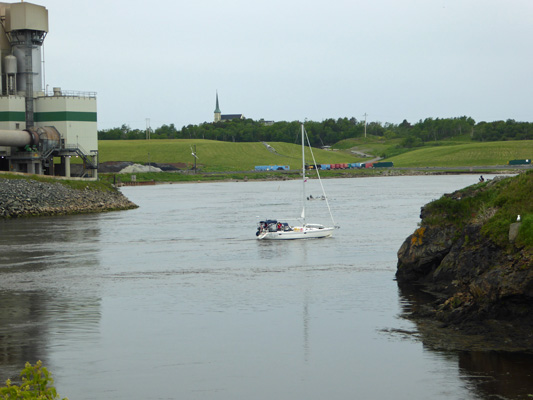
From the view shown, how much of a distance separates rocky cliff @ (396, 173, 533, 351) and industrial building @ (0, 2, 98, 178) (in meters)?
60.9

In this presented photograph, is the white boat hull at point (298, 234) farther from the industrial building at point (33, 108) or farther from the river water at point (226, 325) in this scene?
the industrial building at point (33, 108)

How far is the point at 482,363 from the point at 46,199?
220 feet

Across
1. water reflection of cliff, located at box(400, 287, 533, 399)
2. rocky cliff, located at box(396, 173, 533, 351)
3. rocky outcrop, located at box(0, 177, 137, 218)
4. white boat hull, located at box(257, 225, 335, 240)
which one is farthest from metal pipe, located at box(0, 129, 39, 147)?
water reflection of cliff, located at box(400, 287, 533, 399)

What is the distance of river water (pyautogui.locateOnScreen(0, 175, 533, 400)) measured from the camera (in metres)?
22.8

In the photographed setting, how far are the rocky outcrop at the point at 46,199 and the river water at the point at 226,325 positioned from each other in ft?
70.0

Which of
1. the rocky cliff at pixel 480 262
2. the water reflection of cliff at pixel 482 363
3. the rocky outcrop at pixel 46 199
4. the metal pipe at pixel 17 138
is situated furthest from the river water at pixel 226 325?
the metal pipe at pixel 17 138

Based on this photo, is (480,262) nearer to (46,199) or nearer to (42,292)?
(42,292)

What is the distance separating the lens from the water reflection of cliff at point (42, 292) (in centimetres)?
2725

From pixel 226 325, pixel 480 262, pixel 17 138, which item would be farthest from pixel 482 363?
pixel 17 138

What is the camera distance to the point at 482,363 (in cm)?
2380

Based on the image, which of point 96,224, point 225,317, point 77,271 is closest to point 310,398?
point 225,317

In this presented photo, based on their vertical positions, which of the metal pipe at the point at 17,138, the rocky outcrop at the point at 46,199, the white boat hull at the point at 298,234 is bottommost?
the white boat hull at the point at 298,234

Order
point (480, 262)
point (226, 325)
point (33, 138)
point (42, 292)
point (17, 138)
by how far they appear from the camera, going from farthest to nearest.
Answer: point (33, 138) < point (17, 138) < point (42, 292) < point (226, 325) < point (480, 262)

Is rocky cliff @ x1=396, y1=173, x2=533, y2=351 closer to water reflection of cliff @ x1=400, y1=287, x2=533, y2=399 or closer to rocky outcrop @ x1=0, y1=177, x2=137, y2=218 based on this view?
water reflection of cliff @ x1=400, y1=287, x2=533, y2=399
